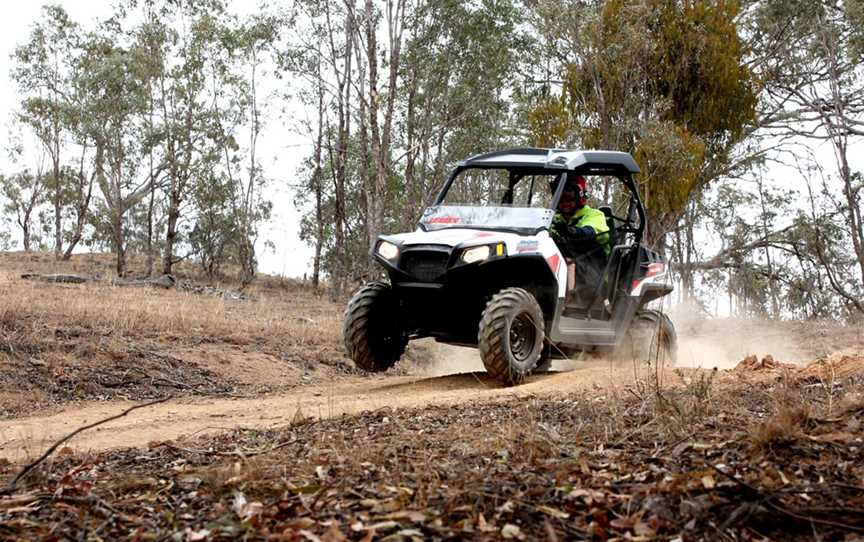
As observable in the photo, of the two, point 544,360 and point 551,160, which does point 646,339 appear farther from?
point 551,160

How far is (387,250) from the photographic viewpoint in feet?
32.1

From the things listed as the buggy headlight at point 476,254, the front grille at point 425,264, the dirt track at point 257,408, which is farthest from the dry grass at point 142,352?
the buggy headlight at point 476,254

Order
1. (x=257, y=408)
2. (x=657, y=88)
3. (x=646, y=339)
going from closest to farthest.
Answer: (x=257, y=408) < (x=646, y=339) < (x=657, y=88)

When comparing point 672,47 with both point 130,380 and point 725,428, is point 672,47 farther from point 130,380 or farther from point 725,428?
point 725,428

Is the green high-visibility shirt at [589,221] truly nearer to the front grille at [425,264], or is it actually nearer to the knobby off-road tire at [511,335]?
the knobby off-road tire at [511,335]

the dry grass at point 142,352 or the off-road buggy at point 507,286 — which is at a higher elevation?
the off-road buggy at point 507,286

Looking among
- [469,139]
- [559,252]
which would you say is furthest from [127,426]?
[469,139]

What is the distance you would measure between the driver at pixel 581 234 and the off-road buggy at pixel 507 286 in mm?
77

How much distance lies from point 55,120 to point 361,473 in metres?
47.3

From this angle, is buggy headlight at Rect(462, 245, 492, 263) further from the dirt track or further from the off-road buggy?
the dirt track

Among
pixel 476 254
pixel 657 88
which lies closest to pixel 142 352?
pixel 476 254

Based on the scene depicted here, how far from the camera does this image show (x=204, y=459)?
17.5 ft

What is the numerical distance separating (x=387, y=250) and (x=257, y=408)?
205 centimetres

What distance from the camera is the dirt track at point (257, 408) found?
7219 millimetres
